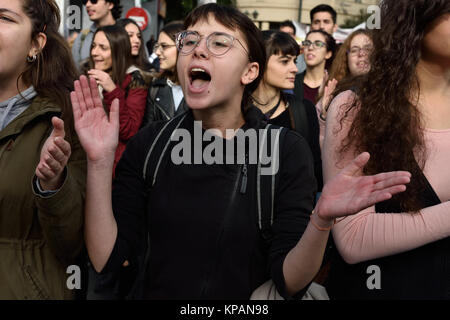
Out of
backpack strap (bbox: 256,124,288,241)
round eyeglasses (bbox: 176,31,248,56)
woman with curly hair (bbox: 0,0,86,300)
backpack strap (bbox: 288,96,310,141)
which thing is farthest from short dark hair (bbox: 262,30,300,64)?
backpack strap (bbox: 256,124,288,241)

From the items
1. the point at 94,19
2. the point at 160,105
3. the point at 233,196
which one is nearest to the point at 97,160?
the point at 233,196

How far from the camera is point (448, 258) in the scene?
6.58 feet

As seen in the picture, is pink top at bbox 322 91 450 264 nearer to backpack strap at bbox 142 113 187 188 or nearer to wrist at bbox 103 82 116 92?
backpack strap at bbox 142 113 187 188

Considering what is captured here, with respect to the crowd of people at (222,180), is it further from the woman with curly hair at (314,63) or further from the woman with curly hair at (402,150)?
the woman with curly hair at (314,63)

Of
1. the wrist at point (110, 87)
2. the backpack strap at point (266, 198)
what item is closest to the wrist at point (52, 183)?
the backpack strap at point (266, 198)

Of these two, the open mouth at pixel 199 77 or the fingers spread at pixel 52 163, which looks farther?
the open mouth at pixel 199 77

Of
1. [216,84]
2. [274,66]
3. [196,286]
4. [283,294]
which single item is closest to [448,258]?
[283,294]

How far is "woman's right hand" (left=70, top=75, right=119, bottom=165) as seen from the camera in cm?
194

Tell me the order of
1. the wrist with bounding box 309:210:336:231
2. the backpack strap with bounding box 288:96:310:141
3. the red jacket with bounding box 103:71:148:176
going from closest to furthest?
the wrist with bounding box 309:210:336:231 → the backpack strap with bounding box 288:96:310:141 → the red jacket with bounding box 103:71:148:176

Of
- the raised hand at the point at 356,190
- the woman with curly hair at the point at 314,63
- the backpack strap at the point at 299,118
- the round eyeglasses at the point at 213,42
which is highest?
the woman with curly hair at the point at 314,63

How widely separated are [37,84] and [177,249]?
930 millimetres

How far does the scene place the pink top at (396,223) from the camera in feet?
6.38

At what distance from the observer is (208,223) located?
6.56 feet

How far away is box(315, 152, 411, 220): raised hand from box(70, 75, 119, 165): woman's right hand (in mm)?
790
